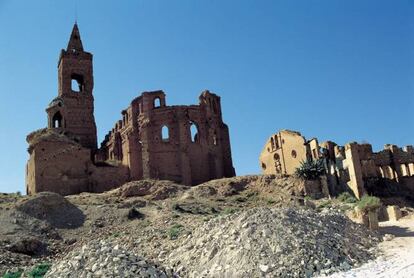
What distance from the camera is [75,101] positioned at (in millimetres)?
47500

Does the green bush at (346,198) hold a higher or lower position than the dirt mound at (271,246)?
higher

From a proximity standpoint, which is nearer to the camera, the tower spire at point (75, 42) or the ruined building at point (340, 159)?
the ruined building at point (340, 159)

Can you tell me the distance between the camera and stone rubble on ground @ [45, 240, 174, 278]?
16.4 meters

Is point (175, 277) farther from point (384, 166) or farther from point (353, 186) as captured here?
point (384, 166)

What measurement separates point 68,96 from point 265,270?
34168 millimetres

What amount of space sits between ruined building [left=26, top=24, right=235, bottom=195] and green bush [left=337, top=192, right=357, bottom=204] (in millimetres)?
11432

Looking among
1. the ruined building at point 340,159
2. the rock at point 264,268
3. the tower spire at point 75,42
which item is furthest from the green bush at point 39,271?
the tower spire at point 75,42

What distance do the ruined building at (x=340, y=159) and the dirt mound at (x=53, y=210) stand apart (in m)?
16.6

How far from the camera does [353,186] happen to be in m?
34.9

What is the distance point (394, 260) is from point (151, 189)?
21274mm

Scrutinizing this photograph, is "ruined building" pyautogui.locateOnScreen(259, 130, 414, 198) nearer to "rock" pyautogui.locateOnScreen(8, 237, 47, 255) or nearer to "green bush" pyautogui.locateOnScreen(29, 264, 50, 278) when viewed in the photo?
"rock" pyautogui.locateOnScreen(8, 237, 47, 255)

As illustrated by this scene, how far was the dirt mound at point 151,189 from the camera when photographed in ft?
119

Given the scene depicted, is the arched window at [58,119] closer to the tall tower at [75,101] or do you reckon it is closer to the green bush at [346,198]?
the tall tower at [75,101]

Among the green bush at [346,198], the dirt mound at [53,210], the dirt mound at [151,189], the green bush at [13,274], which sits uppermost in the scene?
the dirt mound at [151,189]
